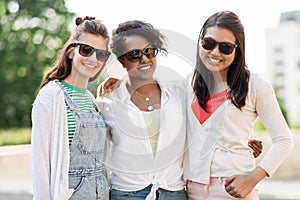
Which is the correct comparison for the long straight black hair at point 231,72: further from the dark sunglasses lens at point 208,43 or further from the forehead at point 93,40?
the forehead at point 93,40

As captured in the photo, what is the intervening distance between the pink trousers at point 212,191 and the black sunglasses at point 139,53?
44 cm

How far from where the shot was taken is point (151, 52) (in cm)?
174

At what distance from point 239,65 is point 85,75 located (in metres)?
0.49

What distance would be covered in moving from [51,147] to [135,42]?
41cm

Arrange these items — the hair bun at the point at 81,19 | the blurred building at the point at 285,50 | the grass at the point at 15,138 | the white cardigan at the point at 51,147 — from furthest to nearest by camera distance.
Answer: the blurred building at the point at 285,50 → the grass at the point at 15,138 → the hair bun at the point at 81,19 → the white cardigan at the point at 51,147

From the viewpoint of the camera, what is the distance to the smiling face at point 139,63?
1.73 m

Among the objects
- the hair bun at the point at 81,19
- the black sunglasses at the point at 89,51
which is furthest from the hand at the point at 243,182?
the hair bun at the point at 81,19

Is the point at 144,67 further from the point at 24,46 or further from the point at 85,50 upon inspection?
the point at 24,46

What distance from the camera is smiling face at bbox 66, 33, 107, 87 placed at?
5.81 ft

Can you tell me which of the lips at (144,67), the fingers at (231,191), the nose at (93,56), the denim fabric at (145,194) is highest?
the nose at (93,56)

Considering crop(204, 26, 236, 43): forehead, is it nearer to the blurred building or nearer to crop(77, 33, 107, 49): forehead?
crop(77, 33, 107, 49): forehead

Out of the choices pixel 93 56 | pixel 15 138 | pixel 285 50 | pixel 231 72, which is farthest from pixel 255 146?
Result: pixel 285 50

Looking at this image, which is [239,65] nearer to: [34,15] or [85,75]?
[85,75]

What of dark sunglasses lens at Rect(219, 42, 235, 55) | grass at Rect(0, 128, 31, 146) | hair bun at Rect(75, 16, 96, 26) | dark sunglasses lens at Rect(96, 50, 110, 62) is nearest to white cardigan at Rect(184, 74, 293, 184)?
dark sunglasses lens at Rect(219, 42, 235, 55)
